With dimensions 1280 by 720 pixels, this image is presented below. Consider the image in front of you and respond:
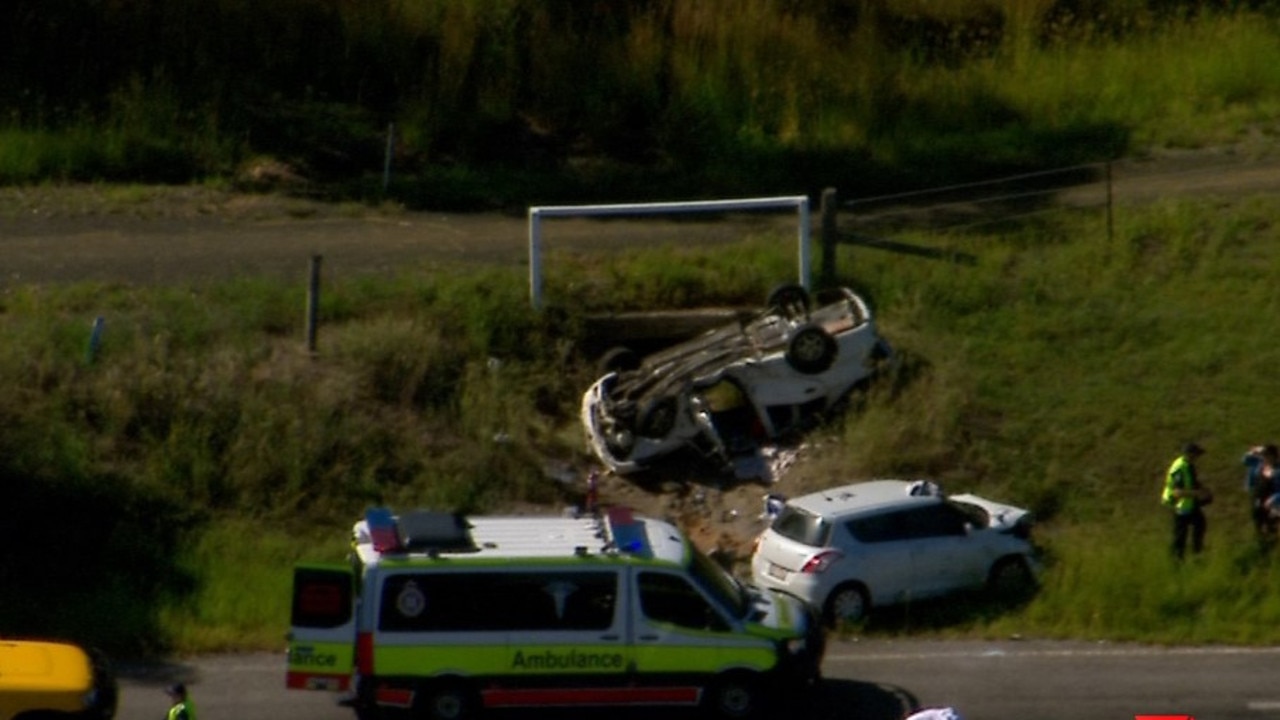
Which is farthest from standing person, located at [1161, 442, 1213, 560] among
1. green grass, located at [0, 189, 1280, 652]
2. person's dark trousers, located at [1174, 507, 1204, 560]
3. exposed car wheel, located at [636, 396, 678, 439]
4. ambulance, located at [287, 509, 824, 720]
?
ambulance, located at [287, 509, 824, 720]

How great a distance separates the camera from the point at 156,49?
106 feet

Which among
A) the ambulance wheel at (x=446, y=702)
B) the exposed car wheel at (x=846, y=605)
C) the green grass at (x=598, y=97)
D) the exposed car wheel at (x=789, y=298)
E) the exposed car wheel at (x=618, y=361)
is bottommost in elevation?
the ambulance wheel at (x=446, y=702)

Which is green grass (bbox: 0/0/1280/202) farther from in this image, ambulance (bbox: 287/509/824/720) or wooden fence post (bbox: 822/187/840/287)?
ambulance (bbox: 287/509/824/720)

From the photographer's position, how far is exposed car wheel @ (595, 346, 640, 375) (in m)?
24.2

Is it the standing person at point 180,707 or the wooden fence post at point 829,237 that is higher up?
the wooden fence post at point 829,237

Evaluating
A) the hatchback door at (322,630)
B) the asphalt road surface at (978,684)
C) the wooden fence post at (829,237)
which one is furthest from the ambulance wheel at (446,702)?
the wooden fence post at (829,237)

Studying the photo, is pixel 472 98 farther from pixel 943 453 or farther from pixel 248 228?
pixel 943 453

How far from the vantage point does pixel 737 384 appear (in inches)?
922

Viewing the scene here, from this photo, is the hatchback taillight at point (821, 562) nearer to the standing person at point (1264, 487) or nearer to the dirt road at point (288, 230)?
the standing person at point (1264, 487)

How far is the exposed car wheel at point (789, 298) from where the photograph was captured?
24.3m

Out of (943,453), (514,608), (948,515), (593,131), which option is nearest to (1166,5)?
(593,131)

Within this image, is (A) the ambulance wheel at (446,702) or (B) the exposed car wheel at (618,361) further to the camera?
(B) the exposed car wheel at (618,361)

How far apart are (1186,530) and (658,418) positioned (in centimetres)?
552

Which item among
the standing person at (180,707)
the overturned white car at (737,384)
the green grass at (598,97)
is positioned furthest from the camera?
the green grass at (598,97)
